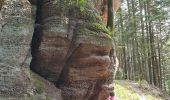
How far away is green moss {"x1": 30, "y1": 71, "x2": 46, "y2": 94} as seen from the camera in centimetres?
814

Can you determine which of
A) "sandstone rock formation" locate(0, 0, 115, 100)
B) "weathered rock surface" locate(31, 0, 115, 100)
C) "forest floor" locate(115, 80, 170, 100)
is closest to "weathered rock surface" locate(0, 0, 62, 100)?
"sandstone rock formation" locate(0, 0, 115, 100)

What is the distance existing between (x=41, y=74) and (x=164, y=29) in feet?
79.5

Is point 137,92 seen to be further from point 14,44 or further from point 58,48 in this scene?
point 14,44

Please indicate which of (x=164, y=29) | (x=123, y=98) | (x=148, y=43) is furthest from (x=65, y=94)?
(x=164, y=29)

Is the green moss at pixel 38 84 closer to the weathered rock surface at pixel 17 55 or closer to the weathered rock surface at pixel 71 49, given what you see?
→ the weathered rock surface at pixel 17 55

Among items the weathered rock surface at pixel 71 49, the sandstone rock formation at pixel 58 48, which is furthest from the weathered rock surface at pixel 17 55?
the weathered rock surface at pixel 71 49

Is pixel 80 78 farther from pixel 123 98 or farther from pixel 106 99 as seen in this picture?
pixel 123 98

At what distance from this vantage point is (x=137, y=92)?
21.2m

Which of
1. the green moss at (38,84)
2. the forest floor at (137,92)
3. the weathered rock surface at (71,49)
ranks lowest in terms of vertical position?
the forest floor at (137,92)

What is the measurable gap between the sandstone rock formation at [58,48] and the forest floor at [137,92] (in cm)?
939

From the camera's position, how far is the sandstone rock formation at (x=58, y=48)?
26.0 ft

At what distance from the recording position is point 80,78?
30.3 ft

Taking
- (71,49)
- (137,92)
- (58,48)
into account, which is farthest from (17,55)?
(137,92)

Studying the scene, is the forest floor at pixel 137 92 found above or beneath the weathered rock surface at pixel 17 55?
beneath
